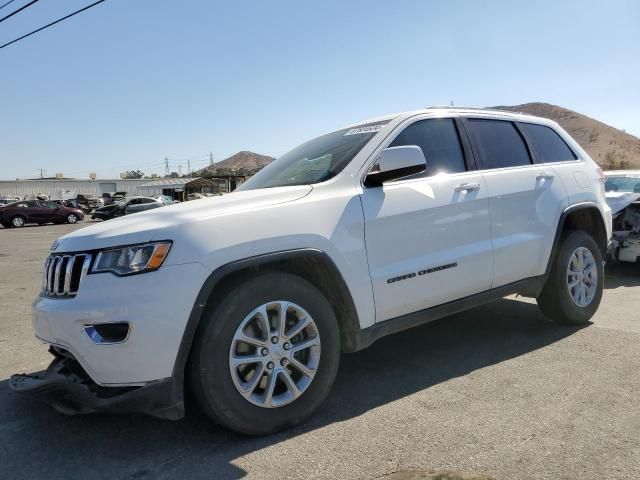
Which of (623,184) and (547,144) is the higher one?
(547,144)

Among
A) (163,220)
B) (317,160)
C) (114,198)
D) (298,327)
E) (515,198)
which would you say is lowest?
(298,327)

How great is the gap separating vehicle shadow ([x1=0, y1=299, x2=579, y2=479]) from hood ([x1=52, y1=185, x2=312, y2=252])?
1067 millimetres

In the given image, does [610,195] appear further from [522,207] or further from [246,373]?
[246,373]

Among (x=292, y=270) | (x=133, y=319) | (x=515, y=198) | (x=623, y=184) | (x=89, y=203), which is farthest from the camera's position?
(x=89, y=203)

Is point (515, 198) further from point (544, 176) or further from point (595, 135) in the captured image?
point (595, 135)

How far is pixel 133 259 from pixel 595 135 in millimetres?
82967

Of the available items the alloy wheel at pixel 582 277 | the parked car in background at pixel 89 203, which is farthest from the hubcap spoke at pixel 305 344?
the parked car in background at pixel 89 203

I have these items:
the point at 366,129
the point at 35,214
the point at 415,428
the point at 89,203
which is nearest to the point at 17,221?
the point at 35,214

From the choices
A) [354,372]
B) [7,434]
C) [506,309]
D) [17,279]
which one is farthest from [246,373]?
[17,279]

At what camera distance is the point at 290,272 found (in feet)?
10.4

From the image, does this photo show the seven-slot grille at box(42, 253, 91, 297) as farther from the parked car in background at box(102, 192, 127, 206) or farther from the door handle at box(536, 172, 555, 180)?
the parked car in background at box(102, 192, 127, 206)

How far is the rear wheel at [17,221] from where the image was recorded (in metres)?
28.6

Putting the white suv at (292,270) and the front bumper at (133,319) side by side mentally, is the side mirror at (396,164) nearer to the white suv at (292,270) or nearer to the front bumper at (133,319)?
the white suv at (292,270)

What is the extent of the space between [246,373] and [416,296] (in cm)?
125
